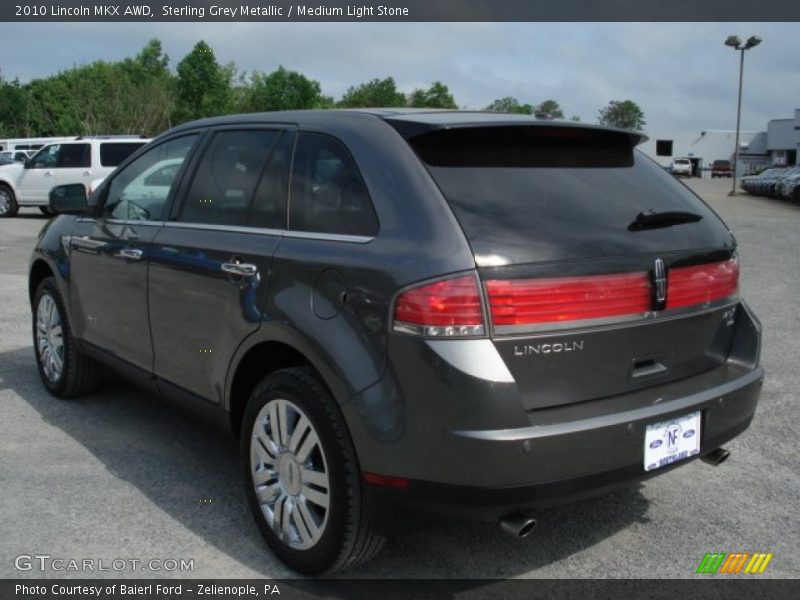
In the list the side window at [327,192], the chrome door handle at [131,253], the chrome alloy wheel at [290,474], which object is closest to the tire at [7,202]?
the chrome door handle at [131,253]

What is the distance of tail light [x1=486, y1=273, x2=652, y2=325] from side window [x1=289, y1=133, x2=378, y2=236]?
1.81ft

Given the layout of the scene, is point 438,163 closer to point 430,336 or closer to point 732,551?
point 430,336

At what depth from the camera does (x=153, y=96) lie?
5906 cm

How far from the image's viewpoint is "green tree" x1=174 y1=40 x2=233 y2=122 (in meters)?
68.8

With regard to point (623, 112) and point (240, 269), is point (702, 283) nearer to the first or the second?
point (240, 269)

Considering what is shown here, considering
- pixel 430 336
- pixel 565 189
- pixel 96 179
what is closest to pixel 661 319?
pixel 565 189

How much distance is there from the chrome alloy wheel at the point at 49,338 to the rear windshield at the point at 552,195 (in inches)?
129

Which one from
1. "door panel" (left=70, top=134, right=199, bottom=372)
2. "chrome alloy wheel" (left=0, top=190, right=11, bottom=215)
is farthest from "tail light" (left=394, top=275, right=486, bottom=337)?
"chrome alloy wheel" (left=0, top=190, right=11, bottom=215)

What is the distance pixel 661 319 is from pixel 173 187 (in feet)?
8.14

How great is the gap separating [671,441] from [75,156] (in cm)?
1990

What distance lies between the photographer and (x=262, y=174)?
11.6ft

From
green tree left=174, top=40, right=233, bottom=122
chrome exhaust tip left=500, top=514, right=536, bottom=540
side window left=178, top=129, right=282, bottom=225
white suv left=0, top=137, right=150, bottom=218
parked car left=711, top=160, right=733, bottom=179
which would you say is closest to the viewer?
chrome exhaust tip left=500, top=514, right=536, bottom=540

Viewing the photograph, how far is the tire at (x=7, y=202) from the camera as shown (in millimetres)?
20938

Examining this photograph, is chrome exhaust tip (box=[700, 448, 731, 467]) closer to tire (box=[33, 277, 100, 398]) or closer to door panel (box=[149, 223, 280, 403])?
door panel (box=[149, 223, 280, 403])
